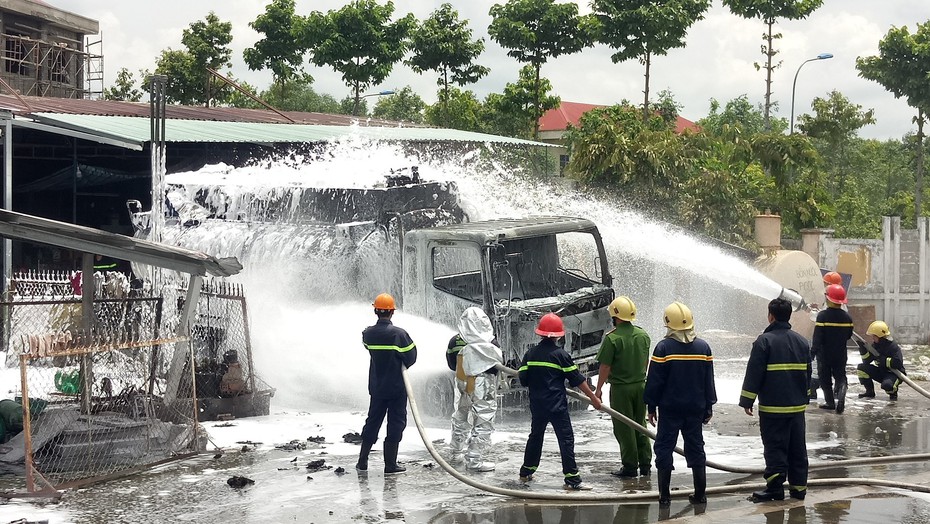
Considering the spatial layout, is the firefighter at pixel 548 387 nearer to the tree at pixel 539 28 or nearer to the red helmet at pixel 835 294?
the red helmet at pixel 835 294

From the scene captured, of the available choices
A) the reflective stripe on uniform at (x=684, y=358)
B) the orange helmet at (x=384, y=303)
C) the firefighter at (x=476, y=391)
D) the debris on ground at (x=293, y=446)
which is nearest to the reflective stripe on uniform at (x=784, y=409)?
the reflective stripe on uniform at (x=684, y=358)

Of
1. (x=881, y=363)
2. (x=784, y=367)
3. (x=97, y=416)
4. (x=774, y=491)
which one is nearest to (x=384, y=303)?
(x=97, y=416)

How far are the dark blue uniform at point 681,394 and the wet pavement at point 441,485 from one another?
465 mm

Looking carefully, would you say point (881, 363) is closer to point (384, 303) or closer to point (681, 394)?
point (681, 394)

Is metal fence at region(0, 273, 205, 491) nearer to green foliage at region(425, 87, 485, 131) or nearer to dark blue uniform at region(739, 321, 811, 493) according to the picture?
dark blue uniform at region(739, 321, 811, 493)

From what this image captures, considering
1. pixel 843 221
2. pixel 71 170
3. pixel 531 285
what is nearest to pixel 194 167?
pixel 71 170

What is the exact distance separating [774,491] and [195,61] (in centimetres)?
4124

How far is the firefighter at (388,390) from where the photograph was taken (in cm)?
948

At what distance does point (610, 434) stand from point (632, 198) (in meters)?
12.8

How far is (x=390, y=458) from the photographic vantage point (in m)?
9.49

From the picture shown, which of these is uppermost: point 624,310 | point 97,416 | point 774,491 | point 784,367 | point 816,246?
point 816,246

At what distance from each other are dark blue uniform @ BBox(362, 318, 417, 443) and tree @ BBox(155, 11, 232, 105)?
3793 centimetres

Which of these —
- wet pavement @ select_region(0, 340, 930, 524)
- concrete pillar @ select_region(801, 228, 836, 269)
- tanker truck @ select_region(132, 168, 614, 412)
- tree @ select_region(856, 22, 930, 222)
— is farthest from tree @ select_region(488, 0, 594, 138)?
wet pavement @ select_region(0, 340, 930, 524)

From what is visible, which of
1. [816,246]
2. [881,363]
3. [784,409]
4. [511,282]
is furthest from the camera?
[816,246]
